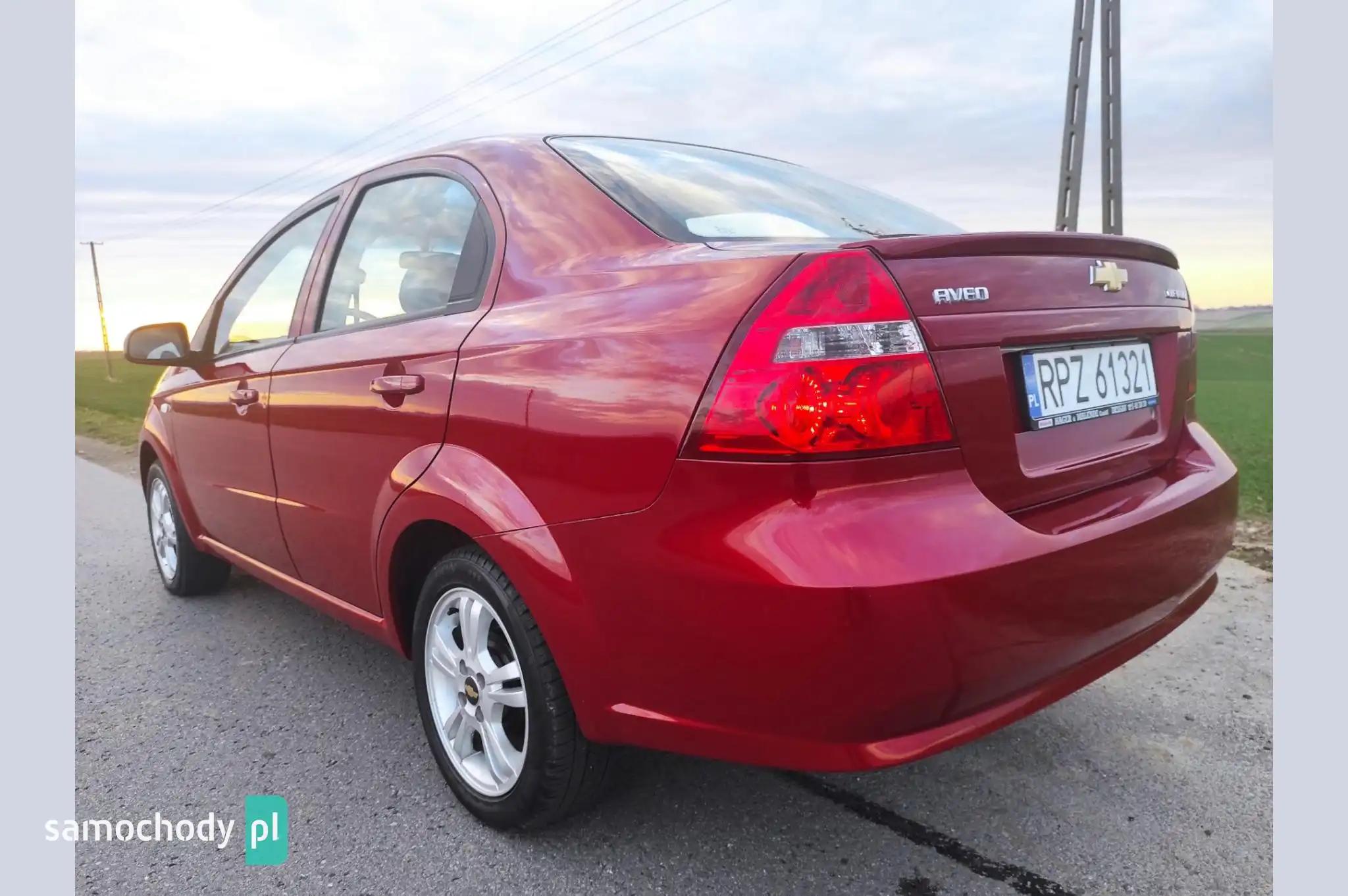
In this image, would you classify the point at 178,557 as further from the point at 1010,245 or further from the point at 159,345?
the point at 1010,245

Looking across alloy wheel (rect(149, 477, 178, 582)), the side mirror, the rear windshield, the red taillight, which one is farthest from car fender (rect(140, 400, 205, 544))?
the red taillight

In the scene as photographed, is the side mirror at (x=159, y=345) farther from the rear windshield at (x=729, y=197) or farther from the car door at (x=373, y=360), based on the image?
the rear windshield at (x=729, y=197)

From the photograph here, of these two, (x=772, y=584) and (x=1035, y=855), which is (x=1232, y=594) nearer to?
(x=1035, y=855)

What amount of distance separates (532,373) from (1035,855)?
1.58 m

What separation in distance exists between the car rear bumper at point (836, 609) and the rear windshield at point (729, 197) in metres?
0.60

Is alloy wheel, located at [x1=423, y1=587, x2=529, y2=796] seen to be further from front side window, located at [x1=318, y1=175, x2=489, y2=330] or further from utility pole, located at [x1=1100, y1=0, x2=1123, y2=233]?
utility pole, located at [x1=1100, y1=0, x2=1123, y2=233]

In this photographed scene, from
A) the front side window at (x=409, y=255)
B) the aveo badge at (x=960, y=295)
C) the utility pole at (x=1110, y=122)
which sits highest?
the utility pole at (x=1110, y=122)

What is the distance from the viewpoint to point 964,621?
5.14ft

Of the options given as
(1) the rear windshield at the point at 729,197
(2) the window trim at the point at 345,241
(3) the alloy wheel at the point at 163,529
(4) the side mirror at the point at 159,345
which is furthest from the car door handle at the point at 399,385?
(3) the alloy wheel at the point at 163,529

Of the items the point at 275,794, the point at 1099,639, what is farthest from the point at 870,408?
the point at 275,794

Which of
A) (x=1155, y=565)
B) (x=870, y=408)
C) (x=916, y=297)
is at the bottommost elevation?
(x=1155, y=565)

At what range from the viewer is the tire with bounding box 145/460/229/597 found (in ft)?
13.8

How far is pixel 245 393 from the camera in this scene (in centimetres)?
326

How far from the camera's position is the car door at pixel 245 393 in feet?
10.4
